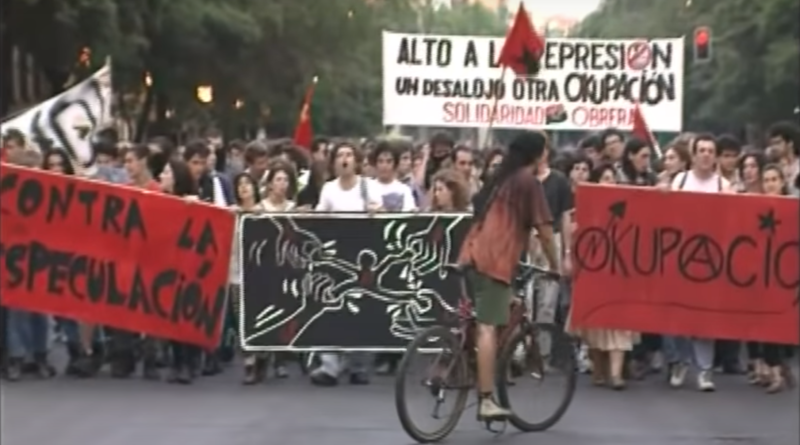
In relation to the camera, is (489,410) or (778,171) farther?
(778,171)

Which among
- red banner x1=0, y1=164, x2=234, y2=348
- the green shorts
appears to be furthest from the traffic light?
the green shorts

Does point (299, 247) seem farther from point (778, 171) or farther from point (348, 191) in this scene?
point (778, 171)

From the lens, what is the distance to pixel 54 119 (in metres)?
17.7

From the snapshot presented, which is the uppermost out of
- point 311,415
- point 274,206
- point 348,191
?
point 348,191

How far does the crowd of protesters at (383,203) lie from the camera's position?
506 inches

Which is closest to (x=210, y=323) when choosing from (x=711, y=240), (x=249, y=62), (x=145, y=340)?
(x=145, y=340)

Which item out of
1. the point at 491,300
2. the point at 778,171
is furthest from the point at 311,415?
the point at 778,171

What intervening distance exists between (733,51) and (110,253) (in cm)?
2902

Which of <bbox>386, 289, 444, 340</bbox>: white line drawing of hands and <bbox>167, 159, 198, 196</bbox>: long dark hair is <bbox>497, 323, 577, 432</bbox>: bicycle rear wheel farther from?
<bbox>167, 159, 198, 196</bbox>: long dark hair

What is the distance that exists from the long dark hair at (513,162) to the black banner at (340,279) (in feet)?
9.12

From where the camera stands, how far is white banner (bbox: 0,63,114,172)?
17.5 meters

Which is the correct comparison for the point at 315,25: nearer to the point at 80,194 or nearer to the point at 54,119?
the point at 54,119

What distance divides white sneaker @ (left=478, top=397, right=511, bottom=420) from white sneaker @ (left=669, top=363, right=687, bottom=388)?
2873 millimetres

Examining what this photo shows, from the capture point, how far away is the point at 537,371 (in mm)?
10633
